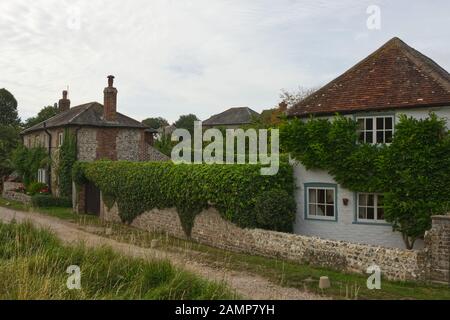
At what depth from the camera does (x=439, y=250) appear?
11859 mm

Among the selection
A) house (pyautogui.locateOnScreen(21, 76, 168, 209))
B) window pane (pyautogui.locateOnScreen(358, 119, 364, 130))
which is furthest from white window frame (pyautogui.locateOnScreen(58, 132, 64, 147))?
window pane (pyautogui.locateOnScreen(358, 119, 364, 130))

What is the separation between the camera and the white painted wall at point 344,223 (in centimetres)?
1634

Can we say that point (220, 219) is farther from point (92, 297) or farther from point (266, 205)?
point (92, 297)

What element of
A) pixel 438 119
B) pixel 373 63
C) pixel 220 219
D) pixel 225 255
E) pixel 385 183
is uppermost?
pixel 373 63

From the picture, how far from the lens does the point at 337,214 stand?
1775 centimetres

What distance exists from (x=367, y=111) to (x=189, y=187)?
7.83 metres

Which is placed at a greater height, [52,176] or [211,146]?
[211,146]

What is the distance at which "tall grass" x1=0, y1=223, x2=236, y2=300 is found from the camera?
7848mm

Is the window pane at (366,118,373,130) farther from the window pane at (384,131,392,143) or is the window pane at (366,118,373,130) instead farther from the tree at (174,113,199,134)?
the tree at (174,113,199,134)

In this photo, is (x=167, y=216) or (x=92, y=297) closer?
(x=92, y=297)

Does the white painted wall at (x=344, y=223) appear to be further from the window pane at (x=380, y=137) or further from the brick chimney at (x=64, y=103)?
the brick chimney at (x=64, y=103)

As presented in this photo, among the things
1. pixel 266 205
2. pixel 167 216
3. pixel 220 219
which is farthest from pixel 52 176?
pixel 266 205
